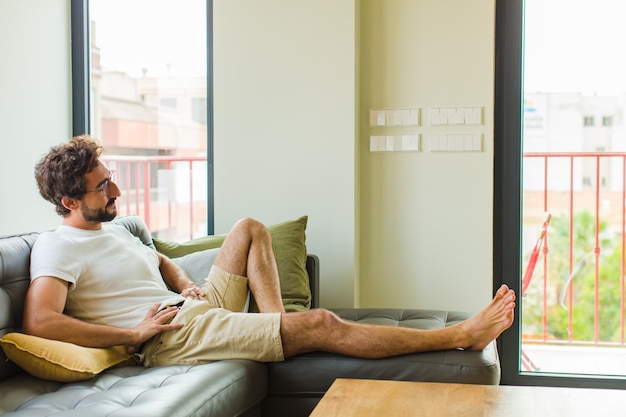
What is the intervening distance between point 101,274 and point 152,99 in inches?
61.5

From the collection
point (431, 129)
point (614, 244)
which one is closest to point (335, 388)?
point (431, 129)

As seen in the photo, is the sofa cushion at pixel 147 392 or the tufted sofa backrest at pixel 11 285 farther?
the tufted sofa backrest at pixel 11 285

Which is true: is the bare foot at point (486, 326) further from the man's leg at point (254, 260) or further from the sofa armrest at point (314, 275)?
the sofa armrest at point (314, 275)

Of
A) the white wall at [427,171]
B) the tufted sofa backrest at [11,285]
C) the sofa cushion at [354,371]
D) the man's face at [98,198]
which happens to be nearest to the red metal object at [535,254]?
the white wall at [427,171]

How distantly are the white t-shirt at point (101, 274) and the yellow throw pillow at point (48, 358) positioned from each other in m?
0.25

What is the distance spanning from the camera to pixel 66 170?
2740mm

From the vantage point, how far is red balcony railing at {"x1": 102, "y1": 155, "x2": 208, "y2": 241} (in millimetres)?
4012

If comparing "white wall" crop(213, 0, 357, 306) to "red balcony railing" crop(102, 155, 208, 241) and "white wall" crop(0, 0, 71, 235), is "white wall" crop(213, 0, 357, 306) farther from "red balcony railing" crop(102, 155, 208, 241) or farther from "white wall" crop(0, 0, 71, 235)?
"white wall" crop(0, 0, 71, 235)

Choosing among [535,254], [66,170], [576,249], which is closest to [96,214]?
[66,170]

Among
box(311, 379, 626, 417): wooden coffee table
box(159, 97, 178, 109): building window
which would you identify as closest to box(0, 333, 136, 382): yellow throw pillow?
box(311, 379, 626, 417): wooden coffee table

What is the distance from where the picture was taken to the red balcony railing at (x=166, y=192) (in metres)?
4.01

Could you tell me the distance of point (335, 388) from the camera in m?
2.19

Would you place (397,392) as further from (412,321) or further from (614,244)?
(614,244)

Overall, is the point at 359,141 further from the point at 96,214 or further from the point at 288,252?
the point at 96,214
